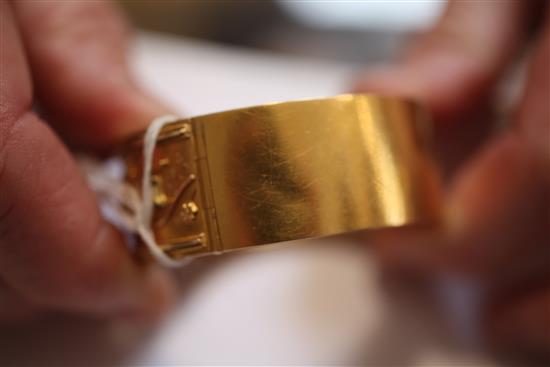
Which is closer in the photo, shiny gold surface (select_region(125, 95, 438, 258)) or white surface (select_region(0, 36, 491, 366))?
shiny gold surface (select_region(125, 95, 438, 258))

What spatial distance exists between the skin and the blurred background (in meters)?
0.70

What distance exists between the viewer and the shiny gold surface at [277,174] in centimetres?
53

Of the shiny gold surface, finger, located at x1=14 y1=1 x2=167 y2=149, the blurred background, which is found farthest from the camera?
the blurred background

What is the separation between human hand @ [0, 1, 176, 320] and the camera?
537 mm

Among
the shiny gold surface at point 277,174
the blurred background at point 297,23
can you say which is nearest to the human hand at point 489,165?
the shiny gold surface at point 277,174

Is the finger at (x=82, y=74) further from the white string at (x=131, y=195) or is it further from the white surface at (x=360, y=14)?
the white surface at (x=360, y=14)

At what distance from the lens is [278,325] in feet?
2.53

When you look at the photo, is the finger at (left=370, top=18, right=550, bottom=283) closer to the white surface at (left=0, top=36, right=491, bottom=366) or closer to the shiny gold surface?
the white surface at (left=0, top=36, right=491, bottom=366)

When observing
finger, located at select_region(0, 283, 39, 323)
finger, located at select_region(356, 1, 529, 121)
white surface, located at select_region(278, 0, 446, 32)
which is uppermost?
white surface, located at select_region(278, 0, 446, 32)

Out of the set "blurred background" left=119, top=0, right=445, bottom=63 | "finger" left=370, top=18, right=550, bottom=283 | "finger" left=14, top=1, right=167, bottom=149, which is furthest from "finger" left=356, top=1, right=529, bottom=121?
"blurred background" left=119, top=0, right=445, bottom=63

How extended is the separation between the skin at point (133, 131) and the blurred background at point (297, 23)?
70cm

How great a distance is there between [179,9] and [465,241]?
1276 mm

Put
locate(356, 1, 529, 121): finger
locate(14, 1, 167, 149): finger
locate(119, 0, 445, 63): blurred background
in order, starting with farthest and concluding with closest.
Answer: locate(119, 0, 445, 63): blurred background → locate(356, 1, 529, 121): finger → locate(14, 1, 167, 149): finger

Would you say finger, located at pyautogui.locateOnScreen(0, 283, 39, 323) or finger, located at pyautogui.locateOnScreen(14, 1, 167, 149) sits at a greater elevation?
finger, located at pyautogui.locateOnScreen(14, 1, 167, 149)
